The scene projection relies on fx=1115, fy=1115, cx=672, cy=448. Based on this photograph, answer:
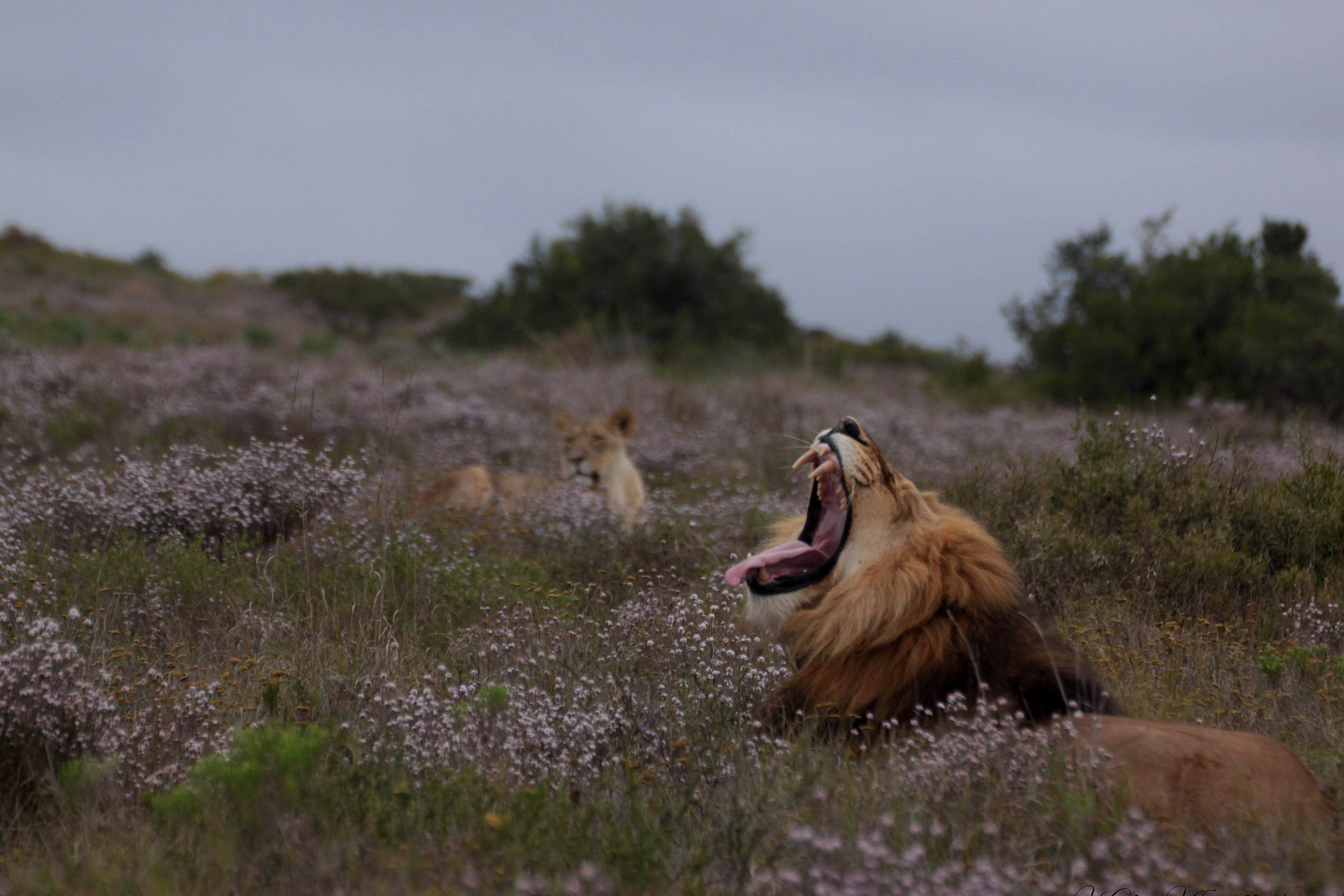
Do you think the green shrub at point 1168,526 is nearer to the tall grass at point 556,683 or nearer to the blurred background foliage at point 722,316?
the tall grass at point 556,683

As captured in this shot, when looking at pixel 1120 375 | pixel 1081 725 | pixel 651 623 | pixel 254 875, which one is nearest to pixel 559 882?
pixel 254 875

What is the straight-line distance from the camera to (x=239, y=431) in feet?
32.1

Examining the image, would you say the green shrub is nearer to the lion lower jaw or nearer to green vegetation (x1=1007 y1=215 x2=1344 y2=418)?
the lion lower jaw

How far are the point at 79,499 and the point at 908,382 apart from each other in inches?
584

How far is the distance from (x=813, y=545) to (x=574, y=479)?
14.8 ft

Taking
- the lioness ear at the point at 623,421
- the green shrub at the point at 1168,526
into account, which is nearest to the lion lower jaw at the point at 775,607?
the green shrub at the point at 1168,526

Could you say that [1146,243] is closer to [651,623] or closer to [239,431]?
[239,431]

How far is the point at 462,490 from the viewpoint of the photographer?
290 inches

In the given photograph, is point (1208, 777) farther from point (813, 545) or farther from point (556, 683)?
point (556, 683)

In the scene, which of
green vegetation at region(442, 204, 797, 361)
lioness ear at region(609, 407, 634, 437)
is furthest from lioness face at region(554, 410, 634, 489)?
green vegetation at region(442, 204, 797, 361)

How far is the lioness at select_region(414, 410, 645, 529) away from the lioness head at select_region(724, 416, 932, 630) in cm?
264

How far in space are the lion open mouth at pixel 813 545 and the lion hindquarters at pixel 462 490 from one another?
3085mm

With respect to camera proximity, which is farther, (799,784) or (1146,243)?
(1146,243)

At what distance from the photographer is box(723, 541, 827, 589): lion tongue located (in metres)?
3.93
